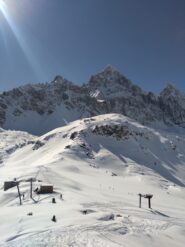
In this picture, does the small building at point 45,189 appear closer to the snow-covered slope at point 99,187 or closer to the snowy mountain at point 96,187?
the snowy mountain at point 96,187

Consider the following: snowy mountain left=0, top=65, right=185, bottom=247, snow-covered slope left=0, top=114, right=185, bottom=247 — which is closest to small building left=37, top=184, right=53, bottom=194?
snowy mountain left=0, top=65, right=185, bottom=247

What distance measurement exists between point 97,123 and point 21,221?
8228 cm

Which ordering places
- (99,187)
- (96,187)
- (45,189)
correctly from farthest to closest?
(99,187)
(96,187)
(45,189)

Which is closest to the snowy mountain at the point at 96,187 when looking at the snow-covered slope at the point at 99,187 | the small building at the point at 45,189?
the snow-covered slope at the point at 99,187

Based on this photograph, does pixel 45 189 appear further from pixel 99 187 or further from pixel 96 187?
pixel 99 187

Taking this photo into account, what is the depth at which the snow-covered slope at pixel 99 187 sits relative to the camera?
78.5 feet

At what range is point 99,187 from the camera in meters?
59.4

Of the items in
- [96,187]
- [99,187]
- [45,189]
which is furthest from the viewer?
[99,187]

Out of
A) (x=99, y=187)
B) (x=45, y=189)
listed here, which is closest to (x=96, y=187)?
(x=99, y=187)

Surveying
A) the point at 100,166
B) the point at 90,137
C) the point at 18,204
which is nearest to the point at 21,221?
the point at 18,204

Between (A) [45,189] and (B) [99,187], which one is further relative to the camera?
A: (B) [99,187]

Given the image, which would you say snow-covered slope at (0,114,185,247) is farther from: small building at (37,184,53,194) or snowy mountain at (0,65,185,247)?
small building at (37,184,53,194)

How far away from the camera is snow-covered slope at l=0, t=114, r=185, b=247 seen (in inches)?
942

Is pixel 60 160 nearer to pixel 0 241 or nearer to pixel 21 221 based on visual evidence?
pixel 21 221
